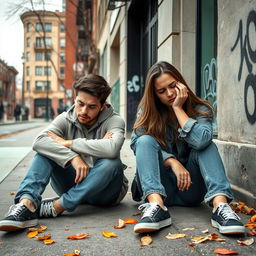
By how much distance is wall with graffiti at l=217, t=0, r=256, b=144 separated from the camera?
3166mm

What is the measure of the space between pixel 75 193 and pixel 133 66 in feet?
27.5

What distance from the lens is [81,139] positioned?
2.92 metres

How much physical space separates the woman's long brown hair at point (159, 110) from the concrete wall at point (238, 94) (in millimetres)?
519

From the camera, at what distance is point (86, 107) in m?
2.96

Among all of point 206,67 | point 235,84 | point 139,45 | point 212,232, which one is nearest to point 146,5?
point 139,45

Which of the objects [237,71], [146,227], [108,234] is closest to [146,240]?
[146,227]

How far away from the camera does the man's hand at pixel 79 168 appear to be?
2750 millimetres

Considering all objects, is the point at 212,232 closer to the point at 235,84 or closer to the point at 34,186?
the point at 34,186

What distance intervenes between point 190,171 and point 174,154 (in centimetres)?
23

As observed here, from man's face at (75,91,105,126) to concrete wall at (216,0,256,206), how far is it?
133 cm

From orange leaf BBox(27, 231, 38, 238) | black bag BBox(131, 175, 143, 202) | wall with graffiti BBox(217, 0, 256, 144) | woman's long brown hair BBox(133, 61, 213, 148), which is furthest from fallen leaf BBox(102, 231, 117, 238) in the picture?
wall with graffiti BBox(217, 0, 256, 144)

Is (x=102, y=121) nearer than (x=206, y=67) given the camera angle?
Yes

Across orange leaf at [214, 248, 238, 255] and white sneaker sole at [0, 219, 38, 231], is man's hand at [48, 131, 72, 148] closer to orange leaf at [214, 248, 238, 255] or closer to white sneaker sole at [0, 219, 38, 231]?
white sneaker sole at [0, 219, 38, 231]

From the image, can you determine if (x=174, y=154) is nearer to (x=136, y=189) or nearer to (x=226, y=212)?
(x=136, y=189)
